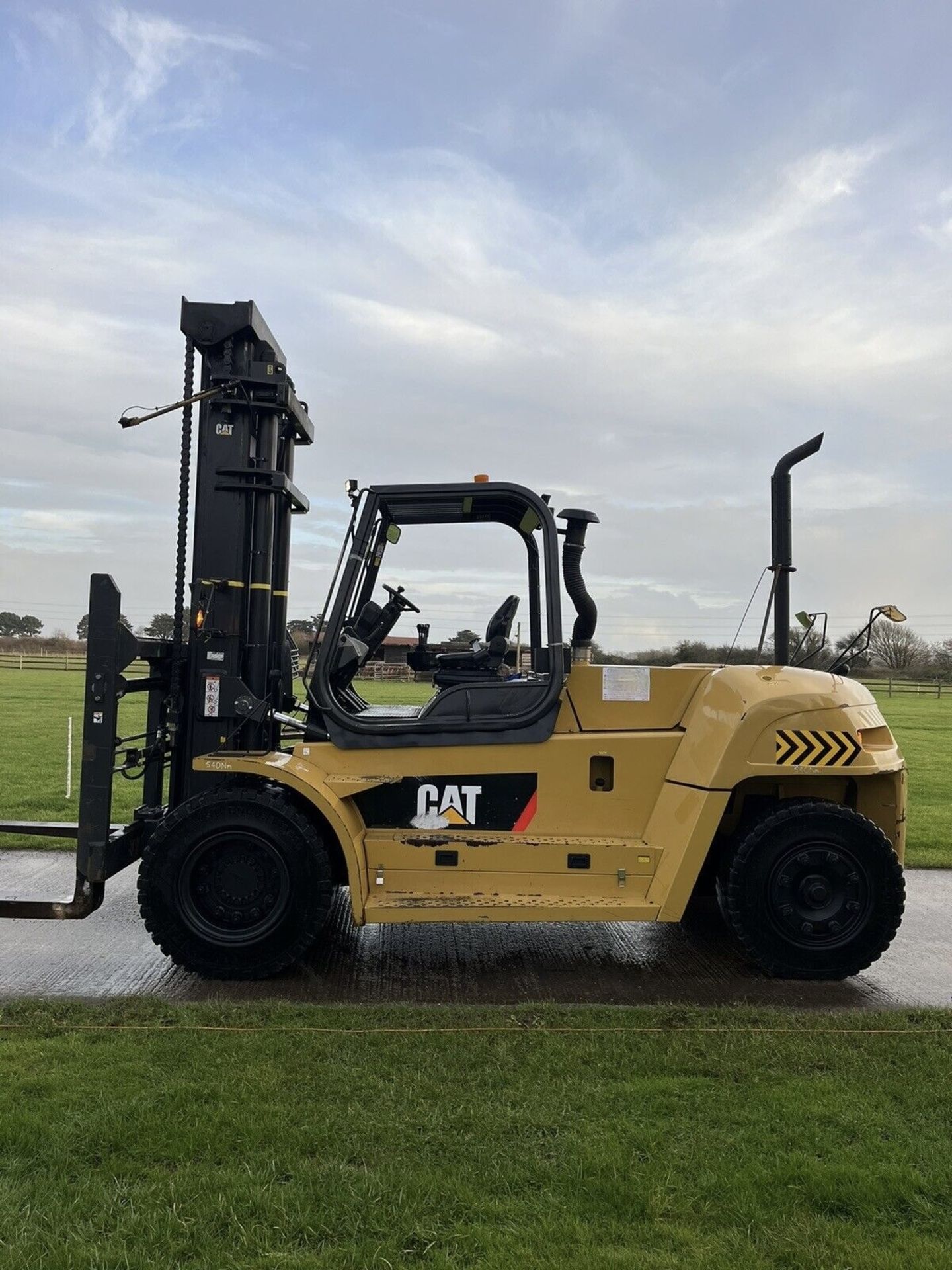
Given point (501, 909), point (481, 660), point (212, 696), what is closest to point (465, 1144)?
point (501, 909)

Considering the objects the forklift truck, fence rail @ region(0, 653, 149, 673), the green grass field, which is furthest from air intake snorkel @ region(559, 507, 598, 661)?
fence rail @ region(0, 653, 149, 673)

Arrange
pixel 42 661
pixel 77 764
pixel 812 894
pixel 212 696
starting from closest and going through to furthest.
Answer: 1. pixel 812 894
2. pixel 212 696
3. pixel 77 764
4. pixel 42 661

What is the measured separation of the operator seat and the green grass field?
0.23m

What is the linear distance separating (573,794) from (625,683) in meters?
0.76

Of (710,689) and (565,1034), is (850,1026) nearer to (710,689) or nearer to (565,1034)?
(565,1034)

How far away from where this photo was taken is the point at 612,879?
5.62 m

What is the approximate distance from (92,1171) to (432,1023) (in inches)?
73.8

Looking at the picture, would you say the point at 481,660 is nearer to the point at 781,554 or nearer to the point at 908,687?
the point at 781,554

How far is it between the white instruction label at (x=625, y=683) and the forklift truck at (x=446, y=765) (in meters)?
0.01

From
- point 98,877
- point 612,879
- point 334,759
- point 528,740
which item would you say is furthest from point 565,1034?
point 98,877

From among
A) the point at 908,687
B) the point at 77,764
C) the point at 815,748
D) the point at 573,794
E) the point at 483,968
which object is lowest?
the point at 483,968

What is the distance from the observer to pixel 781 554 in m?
6.00

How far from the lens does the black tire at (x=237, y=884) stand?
5430 millimetres

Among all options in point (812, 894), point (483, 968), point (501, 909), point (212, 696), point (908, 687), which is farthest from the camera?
point (908, 687)
